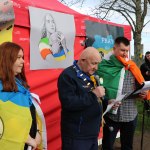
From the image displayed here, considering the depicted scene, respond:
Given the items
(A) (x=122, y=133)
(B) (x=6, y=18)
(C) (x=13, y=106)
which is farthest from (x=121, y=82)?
(C) (x=13, y=106)

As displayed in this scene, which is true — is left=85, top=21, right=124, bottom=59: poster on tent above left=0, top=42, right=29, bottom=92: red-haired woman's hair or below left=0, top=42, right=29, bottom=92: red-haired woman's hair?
above

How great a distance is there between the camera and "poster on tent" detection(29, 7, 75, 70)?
3406 mm

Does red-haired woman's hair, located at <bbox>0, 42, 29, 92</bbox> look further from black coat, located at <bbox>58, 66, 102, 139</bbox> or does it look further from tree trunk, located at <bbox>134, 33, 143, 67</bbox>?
tree trunk, located at <bbox>134, 33, 143, 67</bbox>

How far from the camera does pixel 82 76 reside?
8.86 feet

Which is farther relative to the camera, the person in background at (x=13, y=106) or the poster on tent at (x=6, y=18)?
the poster on tent at (x=6, y=18)

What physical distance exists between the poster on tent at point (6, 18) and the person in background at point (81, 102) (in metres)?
0.72

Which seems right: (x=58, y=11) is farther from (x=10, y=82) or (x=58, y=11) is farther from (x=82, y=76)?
(x=10, y=82)

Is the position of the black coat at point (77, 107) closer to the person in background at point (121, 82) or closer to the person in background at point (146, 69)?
the person in background at point (121, 82)

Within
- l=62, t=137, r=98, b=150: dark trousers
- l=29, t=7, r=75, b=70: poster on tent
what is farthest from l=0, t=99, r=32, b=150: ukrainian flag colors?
l=29, t=7, r=75, b=70: poster on tent

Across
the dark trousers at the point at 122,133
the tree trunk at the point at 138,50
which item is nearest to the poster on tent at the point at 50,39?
the dark trousers at the point at 122,133

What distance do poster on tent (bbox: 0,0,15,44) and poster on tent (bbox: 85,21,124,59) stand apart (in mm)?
1606

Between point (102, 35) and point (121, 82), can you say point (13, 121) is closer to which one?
point (121, 82)

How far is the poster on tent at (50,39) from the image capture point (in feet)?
11.2

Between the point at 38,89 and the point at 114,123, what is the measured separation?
1025 millimetres
